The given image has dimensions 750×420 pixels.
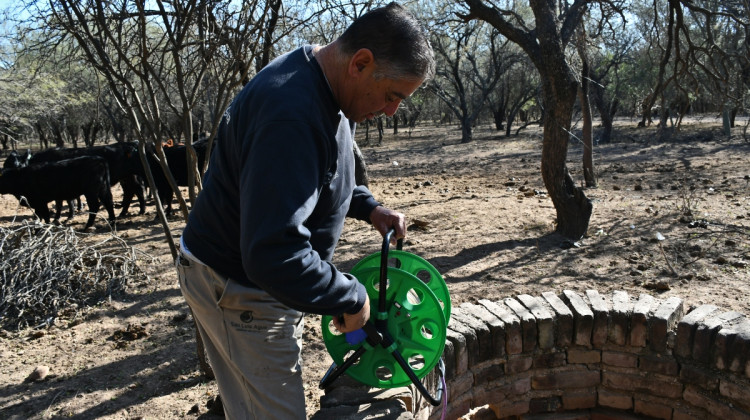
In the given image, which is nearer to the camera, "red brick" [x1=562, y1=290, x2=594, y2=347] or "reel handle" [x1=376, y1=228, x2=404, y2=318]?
"reel handle" [x1=376, y1=228, x2=404, y2=318]

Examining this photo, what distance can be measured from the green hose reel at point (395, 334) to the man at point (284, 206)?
31cm

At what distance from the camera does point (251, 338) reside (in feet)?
5.40

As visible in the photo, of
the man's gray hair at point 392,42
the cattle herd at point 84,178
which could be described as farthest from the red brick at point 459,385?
the cattle herd at point 84,178

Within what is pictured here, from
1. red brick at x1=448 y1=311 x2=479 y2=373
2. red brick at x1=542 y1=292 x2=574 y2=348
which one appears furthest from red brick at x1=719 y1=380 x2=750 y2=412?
red brick at x1=448 y1=311 x2=479 y2=373

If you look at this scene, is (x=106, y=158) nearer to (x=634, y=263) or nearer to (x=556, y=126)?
(x=556, y=126)

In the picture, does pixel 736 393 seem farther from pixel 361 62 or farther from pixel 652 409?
pixel 361 62

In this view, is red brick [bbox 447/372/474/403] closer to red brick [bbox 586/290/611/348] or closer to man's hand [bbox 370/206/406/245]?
red brick [bbox 586/290/611/348]

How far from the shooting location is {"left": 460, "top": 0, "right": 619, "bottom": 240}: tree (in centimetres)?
590

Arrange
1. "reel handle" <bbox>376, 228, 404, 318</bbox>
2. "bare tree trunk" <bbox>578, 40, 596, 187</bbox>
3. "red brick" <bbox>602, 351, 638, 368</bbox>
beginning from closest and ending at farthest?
"reel handle" <bbox>376, 228, 404, 318</bbox> → "red brick" <bbox>602, 351, 638, 368</bbox> → "bare tree trunk" <bbox>578, 40, 596, 187</bbox>

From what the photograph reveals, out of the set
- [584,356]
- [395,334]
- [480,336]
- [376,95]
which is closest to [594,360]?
[584,356]

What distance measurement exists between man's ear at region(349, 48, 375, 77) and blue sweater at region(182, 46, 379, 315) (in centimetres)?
9

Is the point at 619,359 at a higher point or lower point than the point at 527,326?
lower

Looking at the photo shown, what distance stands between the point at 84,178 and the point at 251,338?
341 inches

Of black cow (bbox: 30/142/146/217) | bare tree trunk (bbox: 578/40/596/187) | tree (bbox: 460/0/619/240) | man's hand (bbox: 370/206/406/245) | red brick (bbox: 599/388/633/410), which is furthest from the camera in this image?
black cow (bbox: 30/142/146/217)
